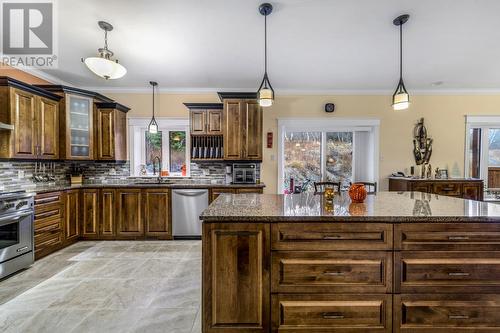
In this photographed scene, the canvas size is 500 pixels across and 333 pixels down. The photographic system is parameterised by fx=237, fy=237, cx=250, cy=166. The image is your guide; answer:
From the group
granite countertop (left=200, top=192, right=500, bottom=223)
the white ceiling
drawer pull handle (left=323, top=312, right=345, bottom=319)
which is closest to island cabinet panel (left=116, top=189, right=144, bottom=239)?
the white ceiling

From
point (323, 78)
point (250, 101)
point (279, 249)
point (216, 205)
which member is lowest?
point (279, 249)

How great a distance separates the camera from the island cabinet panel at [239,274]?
1592mm

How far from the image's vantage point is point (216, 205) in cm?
193

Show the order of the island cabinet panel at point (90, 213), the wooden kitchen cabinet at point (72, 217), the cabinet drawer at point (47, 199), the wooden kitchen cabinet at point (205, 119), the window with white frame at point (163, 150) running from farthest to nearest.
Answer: the window with white frame at point (163, 150) < the wooden kitchen cabinet at point (205, 119) < the island cabinet panel at point (90, 213) < the wooden kitchen cabinet at point (72, 217) < the cabinet drawer at point (47, 199)

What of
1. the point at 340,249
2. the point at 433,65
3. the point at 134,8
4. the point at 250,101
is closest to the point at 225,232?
the point at 340,249

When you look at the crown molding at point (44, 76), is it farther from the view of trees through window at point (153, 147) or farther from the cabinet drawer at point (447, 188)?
the cabinet drawer at point (447, 188)

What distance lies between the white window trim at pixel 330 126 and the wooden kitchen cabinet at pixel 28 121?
3.64 meters

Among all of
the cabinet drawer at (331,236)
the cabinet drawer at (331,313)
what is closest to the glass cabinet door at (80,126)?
the cabinet drawer at (331,236)

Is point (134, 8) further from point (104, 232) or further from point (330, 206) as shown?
point (104, 232)

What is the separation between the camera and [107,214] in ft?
12.8

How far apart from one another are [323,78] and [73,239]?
4865 millimetres

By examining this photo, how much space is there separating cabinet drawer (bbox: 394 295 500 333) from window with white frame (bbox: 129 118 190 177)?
153 inches

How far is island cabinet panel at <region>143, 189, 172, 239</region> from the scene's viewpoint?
3912mm

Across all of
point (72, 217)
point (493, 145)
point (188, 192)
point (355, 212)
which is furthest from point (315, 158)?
point (72, 217)
